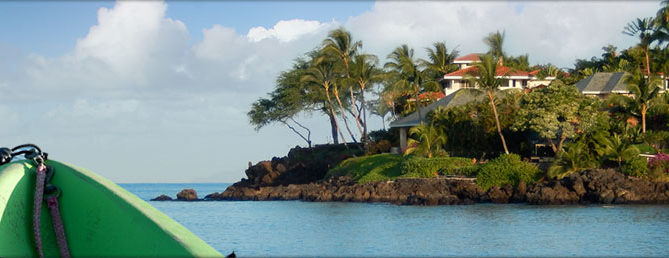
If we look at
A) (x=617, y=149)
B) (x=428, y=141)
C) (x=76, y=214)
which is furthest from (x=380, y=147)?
(x=76, y=214)

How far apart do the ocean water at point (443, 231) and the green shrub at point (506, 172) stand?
2.69 metres

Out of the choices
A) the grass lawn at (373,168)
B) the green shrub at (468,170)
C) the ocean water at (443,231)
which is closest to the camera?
the ocean water at (443,231)

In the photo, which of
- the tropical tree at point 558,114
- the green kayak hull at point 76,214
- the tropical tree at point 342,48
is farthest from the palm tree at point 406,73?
the green kayak hull at point 76,214

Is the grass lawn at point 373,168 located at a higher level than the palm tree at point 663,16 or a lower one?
lower

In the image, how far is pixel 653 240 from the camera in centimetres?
2050

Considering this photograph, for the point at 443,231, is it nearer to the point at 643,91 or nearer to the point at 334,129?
the point at 643,91

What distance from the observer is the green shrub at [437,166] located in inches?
1522

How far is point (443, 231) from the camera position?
23609 mm

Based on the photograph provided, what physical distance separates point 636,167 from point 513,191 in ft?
17.9

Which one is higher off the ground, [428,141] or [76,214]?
[428,141]

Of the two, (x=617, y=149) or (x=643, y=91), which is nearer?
(x=617, y=149)

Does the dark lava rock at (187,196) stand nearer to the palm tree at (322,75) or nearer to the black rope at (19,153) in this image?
the palm tree at (322,75)

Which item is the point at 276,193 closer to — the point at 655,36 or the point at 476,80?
the point at 476,80

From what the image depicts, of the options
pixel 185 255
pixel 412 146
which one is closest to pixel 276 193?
pixel 412 146
